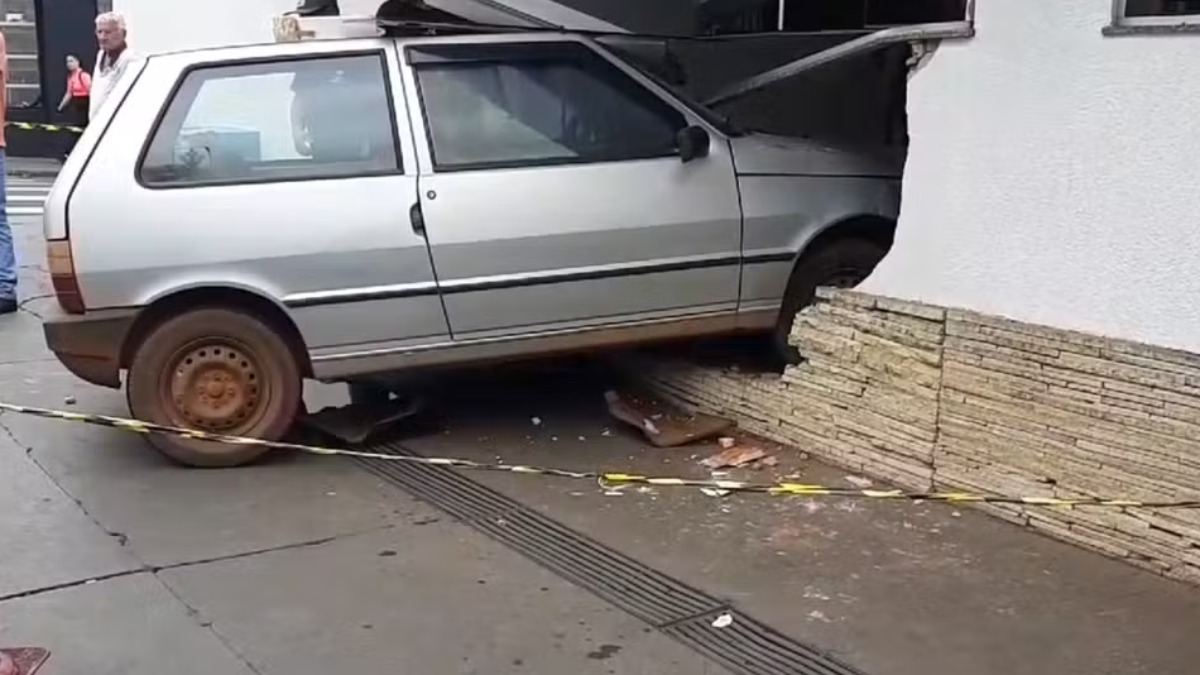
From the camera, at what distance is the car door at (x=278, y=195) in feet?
19.1

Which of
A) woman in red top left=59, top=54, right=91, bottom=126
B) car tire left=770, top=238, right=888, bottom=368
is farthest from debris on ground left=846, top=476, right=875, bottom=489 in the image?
woman in red top left=59, top=54, right=91, bottom=126

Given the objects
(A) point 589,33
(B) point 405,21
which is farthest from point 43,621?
(A) point 589,33

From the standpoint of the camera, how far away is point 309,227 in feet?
19.4

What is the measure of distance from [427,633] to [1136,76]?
3.17 m

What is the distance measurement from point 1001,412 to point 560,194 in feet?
7.45

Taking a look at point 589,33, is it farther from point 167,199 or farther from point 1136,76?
point 1136,76

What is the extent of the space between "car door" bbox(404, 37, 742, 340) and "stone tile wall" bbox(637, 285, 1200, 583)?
71 centimetres

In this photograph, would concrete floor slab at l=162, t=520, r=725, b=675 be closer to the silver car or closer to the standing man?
the silver car

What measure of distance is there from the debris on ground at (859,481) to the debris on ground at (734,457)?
1.55ft

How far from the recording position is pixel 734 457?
6164 millimetres

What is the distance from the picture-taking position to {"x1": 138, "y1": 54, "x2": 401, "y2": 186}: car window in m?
5.92

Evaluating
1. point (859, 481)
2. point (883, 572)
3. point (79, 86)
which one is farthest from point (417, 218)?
point (79, 86)

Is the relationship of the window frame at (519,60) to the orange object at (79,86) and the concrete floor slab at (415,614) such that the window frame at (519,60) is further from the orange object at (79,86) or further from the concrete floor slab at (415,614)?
the orange object at (79,86)

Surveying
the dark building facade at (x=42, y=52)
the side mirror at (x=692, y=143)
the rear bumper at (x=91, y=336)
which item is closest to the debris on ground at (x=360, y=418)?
the rear bumper at (x=91, y=336)
